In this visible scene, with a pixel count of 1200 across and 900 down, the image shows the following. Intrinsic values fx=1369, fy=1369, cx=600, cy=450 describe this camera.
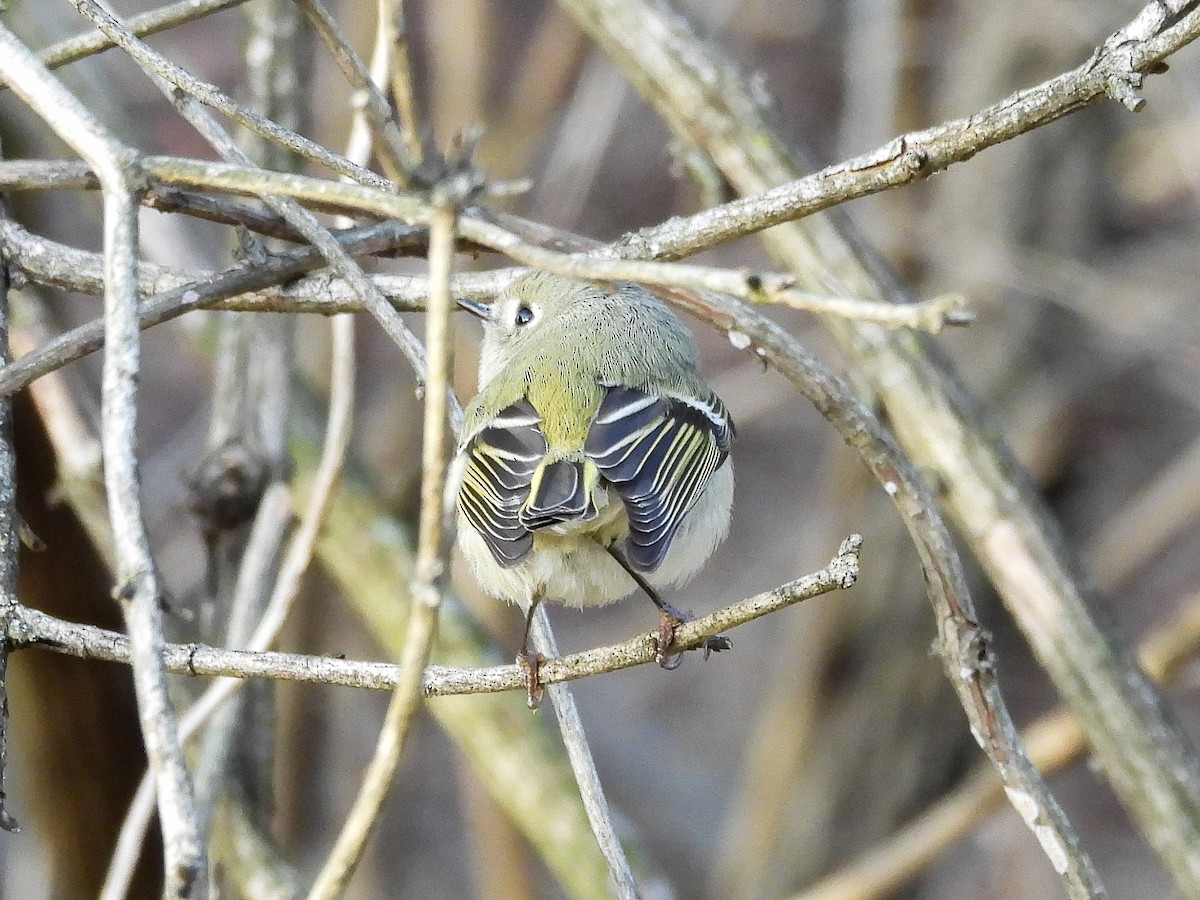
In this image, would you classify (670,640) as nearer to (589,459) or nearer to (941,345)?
(589,459)

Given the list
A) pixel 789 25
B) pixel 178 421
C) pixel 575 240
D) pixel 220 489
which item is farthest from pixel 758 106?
pixel 178 421

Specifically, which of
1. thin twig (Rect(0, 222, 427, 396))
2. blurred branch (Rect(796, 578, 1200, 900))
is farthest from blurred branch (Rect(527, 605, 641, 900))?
blurred branch (Rect(796, 578, 1200, 900))

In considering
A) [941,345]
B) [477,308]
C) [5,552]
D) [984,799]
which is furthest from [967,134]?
[941,345]

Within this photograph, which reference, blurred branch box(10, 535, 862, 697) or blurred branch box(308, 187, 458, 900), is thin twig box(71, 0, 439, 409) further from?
blurred branch box(308, 187, 458, 900)

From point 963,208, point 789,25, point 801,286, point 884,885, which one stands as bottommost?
point 884,885

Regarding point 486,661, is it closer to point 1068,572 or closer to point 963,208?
point 1068,572

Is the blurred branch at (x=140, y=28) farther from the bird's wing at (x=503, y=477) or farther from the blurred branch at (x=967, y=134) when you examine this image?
the bird's wing at (x=503, y=477)
